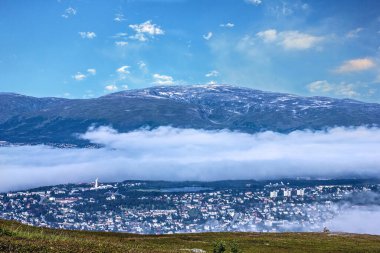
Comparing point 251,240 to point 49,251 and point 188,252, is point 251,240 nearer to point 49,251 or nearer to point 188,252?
point 188,252

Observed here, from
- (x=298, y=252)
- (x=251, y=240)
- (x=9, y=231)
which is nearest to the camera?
(x=9, y=231)

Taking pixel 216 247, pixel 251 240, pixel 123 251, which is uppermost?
pixel 123 251

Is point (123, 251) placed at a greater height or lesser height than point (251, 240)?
greater

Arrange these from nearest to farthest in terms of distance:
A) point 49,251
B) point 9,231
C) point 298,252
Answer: point 49,251
point 9,231
point 298,252

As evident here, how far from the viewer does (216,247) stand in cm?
4878

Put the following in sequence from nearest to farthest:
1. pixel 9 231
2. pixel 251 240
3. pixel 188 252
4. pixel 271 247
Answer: pixel 9 231 < pixel 188 252 < pixel 271 247 < pixel 251 240

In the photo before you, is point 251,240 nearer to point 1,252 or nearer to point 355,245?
point 355,245

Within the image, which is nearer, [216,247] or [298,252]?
[216,247]

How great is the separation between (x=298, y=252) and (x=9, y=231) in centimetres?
5263

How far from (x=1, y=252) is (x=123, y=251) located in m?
8.12

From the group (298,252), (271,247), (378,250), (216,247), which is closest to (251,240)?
(271,247)

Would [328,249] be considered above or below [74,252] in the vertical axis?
below

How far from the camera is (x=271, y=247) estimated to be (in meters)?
75.8

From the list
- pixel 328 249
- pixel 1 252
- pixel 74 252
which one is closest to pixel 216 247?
pixel 74 252
